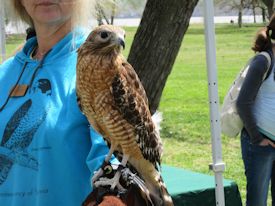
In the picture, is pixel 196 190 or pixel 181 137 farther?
pixel 181 137

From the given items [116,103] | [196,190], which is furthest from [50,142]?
[196,190]

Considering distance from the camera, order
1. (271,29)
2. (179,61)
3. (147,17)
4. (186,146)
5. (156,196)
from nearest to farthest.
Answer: (156,196)
(271,29)
(147,17)
(186,146)
(179,61)

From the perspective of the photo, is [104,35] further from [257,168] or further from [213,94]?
[257,168]

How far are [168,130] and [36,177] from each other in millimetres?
7586

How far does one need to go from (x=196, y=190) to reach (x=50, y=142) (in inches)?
83.2

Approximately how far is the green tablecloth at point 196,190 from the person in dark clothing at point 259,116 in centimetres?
35

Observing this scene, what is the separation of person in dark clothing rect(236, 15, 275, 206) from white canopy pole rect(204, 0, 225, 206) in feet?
2.46

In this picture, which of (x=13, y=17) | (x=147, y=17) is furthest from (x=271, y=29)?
(x=13, y=17)

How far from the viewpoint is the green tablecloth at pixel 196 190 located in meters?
3.63

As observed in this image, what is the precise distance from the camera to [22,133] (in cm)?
180

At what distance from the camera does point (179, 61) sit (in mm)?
22188

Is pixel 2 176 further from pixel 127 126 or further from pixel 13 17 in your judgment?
pixel 13 17

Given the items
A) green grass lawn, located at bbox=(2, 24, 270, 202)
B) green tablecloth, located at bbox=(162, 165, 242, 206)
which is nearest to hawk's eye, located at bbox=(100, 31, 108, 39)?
green grass lawn, located at bbox=(2, 24, 270, 202)

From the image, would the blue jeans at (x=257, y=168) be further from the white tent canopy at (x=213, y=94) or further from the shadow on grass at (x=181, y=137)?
the shadow on grass at (x=181, y=137)
